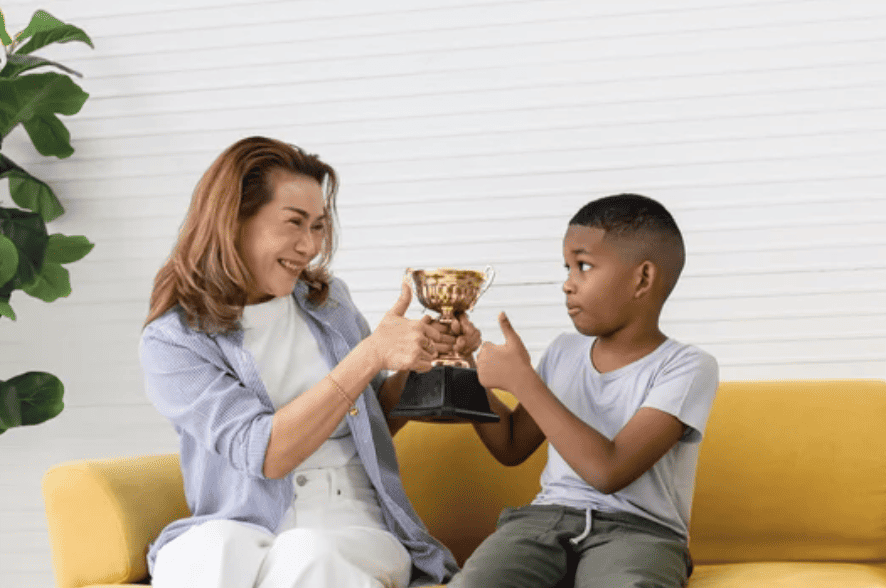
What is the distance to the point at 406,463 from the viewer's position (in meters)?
2.74

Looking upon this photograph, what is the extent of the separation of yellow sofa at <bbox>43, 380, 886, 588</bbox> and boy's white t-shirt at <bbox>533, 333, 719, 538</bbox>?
23 cm

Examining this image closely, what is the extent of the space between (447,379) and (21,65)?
2.11m

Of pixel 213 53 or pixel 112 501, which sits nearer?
pixel 112 501

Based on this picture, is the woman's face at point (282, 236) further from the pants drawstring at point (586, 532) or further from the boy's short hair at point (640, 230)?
the pants drawstring at point (586, 532)

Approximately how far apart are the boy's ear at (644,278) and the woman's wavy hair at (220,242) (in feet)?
2.49

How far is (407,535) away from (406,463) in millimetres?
401

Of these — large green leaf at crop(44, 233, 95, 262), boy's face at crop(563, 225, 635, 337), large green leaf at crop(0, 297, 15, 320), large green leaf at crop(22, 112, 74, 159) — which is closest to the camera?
boy's face at crop(563, 225, 635, 337)

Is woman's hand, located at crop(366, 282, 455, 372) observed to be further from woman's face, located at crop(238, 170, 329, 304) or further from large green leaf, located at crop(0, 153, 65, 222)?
large green leaf, located at crop(0, 153, 65, 222)

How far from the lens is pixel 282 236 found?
2340 millimetres

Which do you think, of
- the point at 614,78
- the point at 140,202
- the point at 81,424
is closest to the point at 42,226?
the point at 140,202

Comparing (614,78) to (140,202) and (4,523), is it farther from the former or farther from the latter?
Answer: (4,523)

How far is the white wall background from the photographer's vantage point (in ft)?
11.1

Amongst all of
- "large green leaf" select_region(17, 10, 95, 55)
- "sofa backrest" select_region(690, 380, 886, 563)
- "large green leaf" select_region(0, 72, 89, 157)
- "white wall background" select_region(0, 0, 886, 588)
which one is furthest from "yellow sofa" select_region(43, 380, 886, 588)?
"large green leaf" select_region(17, 10, 95, 55)

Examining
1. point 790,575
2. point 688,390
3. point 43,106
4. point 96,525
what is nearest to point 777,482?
point 790,575
